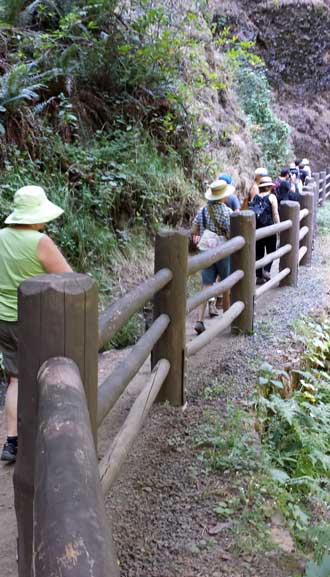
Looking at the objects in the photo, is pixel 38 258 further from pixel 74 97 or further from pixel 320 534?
pixel 74 97

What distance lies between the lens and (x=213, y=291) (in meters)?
4.83

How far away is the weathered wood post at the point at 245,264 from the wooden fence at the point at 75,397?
4.47 ft

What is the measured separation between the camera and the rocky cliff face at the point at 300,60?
2267 centimetres

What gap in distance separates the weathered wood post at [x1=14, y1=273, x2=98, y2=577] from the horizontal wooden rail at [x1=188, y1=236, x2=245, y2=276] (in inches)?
91.5

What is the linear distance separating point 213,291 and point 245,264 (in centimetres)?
100

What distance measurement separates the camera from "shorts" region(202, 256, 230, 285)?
20.1ft

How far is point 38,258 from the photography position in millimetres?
3244

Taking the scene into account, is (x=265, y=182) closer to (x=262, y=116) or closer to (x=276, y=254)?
(x=276, y=254)

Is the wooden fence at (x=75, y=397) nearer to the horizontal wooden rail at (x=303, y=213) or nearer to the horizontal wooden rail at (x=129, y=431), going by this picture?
the horizontal wooden rail at (x=129, y=431)

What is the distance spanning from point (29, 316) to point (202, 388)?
2.80 m

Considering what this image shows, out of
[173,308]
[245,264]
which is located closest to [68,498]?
[173,308]

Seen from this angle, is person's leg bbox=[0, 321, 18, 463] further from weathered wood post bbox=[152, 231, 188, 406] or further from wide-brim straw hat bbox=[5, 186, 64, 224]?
weathered wood post bbox=[152, 231, 188, 406]

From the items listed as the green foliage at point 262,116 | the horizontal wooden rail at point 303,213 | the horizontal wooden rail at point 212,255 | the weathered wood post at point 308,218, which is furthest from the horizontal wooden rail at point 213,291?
the green foliage at point 262,116

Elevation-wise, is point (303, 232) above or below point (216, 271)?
above
